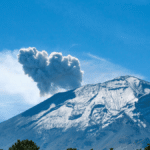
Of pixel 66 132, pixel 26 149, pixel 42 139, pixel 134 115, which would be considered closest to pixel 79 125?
pixel 66 132

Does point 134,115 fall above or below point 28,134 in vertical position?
below

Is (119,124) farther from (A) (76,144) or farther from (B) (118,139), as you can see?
(A) (76,144)

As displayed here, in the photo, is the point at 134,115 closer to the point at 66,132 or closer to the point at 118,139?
the point at 118,139

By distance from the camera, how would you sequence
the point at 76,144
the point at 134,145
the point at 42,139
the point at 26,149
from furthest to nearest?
the point at 42,139 < the point at 76,144 < the point at 134,145 < the point at 26,149

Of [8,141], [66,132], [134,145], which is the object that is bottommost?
[134,145]

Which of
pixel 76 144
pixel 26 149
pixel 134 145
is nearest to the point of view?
pixel 26 149

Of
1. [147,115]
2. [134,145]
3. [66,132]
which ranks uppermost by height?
[66,132]

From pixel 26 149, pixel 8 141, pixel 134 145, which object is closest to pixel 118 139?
pixel 134 145

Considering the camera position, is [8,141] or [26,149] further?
[8,141]

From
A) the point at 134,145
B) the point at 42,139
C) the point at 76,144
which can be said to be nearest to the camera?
the point at 134,145
